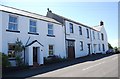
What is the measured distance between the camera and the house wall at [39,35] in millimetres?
17859

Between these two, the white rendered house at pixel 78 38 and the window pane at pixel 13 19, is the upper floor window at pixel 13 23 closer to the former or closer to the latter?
the window pane at pixel 13 19

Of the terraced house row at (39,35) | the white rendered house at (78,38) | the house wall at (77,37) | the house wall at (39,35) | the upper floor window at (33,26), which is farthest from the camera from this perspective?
the house wall at (77,37)

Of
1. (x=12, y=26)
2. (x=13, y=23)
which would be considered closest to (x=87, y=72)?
(x=12, y=26)

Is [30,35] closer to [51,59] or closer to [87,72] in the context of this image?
[51,59]

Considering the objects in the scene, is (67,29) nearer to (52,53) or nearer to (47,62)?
(52,53)

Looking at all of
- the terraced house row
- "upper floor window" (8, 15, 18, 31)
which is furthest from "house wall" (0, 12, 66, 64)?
"upper floor window" (8, 15, 18, 31)

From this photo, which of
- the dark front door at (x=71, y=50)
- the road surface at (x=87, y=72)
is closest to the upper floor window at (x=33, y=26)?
the road surface at (x=87, y=72)

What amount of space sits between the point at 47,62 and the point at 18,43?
503 cm

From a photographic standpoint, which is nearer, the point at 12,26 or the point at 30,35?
the point at 12,26

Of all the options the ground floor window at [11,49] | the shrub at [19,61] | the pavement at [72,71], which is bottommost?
the pavement at [72,71]

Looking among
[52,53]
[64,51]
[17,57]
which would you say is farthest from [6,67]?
[64,51]

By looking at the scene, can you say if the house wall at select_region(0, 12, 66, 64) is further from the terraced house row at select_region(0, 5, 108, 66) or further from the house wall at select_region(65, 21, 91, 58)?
the house wall at select_region(65, 21, 91, 58)

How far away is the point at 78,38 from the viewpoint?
1273 inches

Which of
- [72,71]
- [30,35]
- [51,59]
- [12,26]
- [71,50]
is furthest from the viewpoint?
[71,50]
